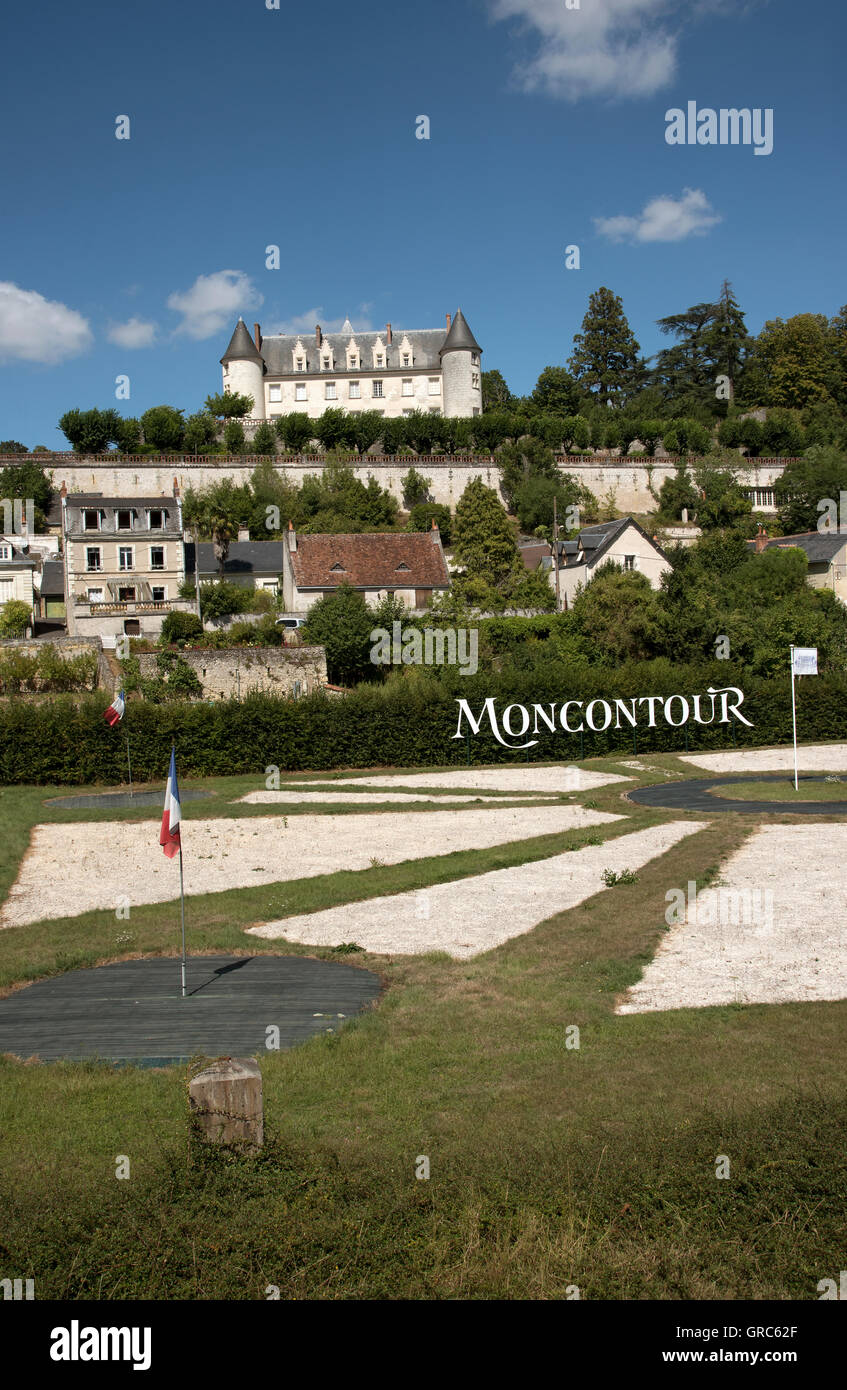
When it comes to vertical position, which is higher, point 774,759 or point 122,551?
point 122,551

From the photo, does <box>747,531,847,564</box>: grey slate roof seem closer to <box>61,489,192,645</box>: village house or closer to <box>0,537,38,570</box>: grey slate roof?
<box>61,489,192,645</box>: village house

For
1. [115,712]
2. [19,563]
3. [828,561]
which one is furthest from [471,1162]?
[19,563]

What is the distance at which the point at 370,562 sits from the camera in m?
63.3

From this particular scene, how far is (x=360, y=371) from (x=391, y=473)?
21.4 metres

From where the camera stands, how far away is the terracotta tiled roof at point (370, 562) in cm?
6178

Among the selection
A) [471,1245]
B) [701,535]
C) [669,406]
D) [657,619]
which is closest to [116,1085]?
[471,1245]

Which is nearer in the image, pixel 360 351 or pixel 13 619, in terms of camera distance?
pixel 13 619

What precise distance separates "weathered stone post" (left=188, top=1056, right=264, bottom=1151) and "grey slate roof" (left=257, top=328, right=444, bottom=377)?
339 ft

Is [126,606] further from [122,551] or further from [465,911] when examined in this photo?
[465,911]

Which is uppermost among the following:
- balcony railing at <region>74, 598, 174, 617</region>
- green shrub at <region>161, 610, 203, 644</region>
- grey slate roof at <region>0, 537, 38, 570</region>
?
grey slate roof at <region>0, 537, 38, 570</region>

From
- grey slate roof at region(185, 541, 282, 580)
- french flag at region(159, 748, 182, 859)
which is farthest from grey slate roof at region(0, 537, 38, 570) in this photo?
french flag at region(159, 748, 182, 859)

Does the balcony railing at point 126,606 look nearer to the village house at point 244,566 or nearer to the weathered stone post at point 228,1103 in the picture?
the village house at point 244,566

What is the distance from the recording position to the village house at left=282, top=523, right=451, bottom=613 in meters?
61.3

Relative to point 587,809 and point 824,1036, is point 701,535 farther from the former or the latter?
point 824,1036
